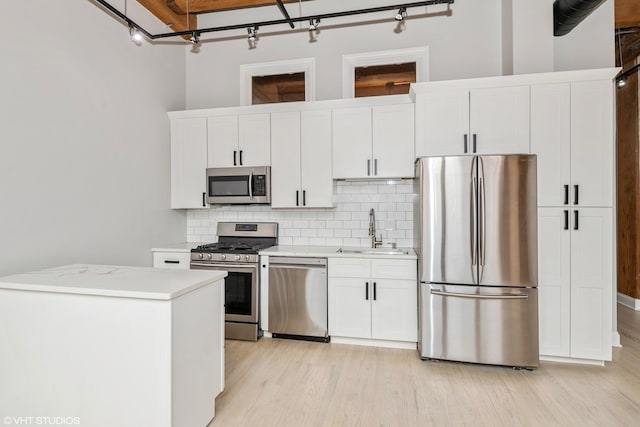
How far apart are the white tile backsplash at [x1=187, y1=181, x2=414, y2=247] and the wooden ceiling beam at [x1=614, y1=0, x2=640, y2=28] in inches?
115

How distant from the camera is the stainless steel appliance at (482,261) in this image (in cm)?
290

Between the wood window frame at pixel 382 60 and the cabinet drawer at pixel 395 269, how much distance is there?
1.99 meters

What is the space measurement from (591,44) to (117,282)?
4.69 meters

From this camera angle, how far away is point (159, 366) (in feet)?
5.77

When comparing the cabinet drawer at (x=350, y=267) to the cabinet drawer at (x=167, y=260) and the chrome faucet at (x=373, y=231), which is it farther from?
the cabinet drawer at (x=167, y=260)

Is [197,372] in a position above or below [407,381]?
above

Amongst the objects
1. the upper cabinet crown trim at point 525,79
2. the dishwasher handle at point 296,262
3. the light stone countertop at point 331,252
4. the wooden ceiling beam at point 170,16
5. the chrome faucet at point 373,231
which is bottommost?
the dishwasher handle at point 296,262

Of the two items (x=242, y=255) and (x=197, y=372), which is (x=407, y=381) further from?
(x=242, y=255)

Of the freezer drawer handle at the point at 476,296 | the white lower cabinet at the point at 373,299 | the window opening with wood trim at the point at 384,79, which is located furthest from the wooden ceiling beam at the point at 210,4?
the freezer drawer handle at the point at 476,296

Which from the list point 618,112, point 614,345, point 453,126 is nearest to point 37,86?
point 453,126

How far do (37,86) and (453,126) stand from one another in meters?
3.37

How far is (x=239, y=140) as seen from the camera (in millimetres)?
3967

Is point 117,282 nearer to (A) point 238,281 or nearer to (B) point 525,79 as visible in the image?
(A) point 238,281

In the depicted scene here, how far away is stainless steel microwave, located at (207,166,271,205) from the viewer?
12.7ft
